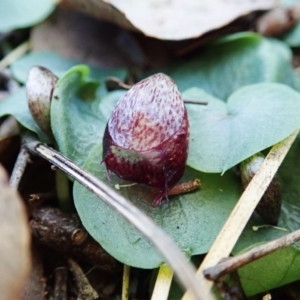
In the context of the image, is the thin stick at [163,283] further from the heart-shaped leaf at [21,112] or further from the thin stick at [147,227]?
the heart-shaped leaf at [21,112]

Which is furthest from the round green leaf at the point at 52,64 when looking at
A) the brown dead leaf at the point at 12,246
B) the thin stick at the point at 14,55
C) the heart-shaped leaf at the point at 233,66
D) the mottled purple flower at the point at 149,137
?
the brown dead leaf at the point at 12,246

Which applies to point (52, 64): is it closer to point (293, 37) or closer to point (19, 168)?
point (19, 168)

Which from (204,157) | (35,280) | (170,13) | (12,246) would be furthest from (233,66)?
(12,246)

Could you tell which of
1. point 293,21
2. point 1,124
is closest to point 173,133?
point 1,124

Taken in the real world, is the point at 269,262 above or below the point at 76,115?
below

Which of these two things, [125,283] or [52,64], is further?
[52,64]

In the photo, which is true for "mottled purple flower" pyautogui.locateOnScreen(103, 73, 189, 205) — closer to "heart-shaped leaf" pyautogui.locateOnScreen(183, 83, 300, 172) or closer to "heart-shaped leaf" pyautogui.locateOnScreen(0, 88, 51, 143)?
"heart-shaped leaf" pyautogui.locateOnScreen(183, 83, 300, 172)

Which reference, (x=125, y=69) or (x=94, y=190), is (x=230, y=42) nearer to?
(x=125, y=69)
